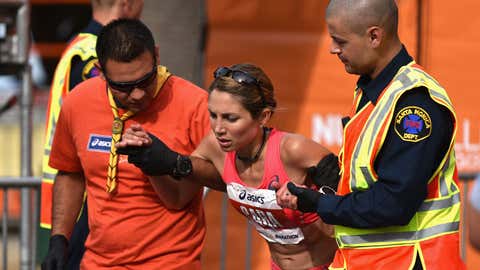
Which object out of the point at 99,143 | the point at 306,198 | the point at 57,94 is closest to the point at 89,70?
the point at 57,94

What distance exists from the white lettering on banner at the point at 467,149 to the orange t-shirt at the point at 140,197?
12.2 feet

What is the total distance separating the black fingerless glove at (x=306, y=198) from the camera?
4.00 metres

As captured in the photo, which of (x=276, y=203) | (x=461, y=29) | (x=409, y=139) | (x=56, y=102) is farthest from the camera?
(x=461, y=29)

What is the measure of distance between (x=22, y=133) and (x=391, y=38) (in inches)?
143

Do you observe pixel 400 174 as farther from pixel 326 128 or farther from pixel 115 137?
pixel 326 128

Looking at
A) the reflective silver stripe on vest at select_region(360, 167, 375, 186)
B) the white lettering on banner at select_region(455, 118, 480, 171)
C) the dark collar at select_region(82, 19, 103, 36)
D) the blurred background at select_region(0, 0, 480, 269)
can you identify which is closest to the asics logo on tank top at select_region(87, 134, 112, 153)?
the dark collar at select_region(82, 19, 103, 36)

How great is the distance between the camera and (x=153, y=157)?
14.5 ft

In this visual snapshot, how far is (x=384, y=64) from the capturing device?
12.9ft

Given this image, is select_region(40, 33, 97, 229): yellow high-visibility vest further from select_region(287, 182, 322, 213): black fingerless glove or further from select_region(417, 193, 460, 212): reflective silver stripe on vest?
select_region(417, 193, 460, 212): reflective silver stripe on vest

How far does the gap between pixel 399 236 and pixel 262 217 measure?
675 millimetres

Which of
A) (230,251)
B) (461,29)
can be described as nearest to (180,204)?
(230,251)

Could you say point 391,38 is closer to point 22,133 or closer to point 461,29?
point 22,133

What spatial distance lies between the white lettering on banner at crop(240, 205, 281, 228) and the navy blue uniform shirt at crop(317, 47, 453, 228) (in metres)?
0.52

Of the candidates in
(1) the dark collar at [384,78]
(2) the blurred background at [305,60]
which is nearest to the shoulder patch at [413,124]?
(1) the dark collar at [384,78]
